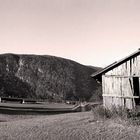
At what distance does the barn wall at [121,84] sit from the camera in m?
22.2

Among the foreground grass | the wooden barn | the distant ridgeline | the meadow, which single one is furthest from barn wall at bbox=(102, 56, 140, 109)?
the distant ridgeline

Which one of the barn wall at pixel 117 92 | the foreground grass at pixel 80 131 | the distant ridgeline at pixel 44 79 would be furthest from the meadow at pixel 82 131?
the distant ridgeline at pixel 44 79

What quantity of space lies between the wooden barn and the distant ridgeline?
50133 mm

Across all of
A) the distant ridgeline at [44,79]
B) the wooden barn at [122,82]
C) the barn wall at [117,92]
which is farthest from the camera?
the distant ridgeline at [44,79]

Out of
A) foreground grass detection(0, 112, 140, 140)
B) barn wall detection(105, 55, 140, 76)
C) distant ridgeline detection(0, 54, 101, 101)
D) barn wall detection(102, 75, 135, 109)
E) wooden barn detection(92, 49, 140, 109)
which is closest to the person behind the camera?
foreground grass detection(0, 112, 140, 140)

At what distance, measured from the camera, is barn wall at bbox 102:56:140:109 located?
22234mm

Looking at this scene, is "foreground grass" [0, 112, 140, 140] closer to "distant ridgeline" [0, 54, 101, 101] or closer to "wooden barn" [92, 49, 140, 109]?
"wooden barn" [92, 49, 140, 109]

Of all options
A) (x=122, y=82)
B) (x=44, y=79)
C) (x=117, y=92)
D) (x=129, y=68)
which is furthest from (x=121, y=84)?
(x=44, y=79)

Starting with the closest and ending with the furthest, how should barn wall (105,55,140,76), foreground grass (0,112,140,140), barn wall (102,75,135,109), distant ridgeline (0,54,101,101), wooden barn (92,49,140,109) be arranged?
foreground grass (0,112,140,140), barn wall (105,55,140,76), wooden barn (92,49,140,109), barn wall (102,75,135,109), distant ridgeline (0,54,101,101)

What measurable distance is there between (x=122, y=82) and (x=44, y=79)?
62.2 metres

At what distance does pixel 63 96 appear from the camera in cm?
7688

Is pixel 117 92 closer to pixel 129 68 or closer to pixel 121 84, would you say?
pixel 121 84

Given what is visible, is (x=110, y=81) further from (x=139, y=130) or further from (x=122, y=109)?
(x=139, y=130)

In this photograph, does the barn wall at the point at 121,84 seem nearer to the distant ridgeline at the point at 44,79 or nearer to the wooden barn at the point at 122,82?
the wooden barn at the point at 122,82
